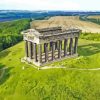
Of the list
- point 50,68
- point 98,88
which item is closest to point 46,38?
point 50,68

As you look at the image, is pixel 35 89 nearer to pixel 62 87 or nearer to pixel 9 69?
pixel 62 87

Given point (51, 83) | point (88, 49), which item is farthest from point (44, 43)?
point (88, 49)

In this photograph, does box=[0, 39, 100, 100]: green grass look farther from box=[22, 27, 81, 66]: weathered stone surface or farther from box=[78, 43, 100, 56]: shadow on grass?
box=[78, 43, 100, 56]: shadow on grass

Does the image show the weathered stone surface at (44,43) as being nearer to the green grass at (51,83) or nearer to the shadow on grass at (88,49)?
the green grass at (51,83)

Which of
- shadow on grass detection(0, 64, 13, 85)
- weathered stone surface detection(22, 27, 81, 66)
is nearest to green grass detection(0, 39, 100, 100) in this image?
shadow on grass detection(0, 64, 13, 85)

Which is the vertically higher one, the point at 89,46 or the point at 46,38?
the point at 46,38

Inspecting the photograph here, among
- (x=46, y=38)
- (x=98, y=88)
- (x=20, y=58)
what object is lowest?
(x=98, y=88)
